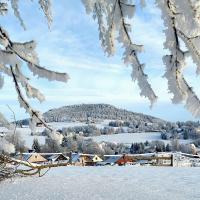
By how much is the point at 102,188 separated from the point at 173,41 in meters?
5.54

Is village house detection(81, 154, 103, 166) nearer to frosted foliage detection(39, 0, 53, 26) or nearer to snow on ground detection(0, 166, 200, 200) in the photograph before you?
snow on ground detection(0, 166, 200, 200)

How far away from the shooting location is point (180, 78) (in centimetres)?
188

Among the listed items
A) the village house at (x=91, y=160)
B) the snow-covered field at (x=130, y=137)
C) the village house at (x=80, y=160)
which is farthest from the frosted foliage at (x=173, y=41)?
the snow-covered field at (x=130, y=137)

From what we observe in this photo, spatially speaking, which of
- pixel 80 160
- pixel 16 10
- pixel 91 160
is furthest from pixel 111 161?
pixel 16 10

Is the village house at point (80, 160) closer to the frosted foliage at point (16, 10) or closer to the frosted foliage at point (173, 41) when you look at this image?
the frosted foliage at point (16, 10)

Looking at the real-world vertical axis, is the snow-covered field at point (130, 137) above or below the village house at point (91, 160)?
above

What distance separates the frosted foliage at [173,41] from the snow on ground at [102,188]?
14.9 feet

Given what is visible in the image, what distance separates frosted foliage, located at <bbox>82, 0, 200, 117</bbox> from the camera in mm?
1689

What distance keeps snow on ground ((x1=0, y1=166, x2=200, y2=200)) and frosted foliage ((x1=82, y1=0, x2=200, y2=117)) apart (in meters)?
4.55

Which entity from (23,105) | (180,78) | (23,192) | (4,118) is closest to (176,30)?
(180,78)

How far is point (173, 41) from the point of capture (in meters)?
1.84

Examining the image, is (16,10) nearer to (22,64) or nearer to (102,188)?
(22,64)

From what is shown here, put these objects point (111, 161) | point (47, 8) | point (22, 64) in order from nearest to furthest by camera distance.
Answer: point (22, 64) → point (47, 8) → point (111, 161)

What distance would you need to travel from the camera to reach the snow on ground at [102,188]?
6.52 metres
